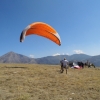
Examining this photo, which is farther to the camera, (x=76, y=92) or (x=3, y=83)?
(x=3, y=83)

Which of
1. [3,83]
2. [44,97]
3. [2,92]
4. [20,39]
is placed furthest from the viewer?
[20,39]

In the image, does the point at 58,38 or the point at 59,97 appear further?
the point at 58,38

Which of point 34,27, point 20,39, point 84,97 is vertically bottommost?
point 84,97

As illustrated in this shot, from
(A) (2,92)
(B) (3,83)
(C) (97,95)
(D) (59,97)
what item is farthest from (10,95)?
(C) (97,95)

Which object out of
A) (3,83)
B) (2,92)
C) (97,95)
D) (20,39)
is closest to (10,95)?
(2,92)

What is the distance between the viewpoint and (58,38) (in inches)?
901

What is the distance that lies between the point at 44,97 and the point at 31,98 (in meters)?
0.85

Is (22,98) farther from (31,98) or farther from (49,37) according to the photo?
(49,37)

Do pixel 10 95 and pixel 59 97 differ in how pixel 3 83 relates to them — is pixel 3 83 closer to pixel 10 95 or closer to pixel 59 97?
pixel 10 95

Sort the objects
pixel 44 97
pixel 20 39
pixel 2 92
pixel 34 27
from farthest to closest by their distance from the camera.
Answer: pixel 34 27 → pixel 20 39 → pixel 2 92 → pixel 44 97

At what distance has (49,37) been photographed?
23344 mm

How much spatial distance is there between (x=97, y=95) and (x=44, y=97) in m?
3.59

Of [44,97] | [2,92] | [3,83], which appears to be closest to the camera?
[44,97]

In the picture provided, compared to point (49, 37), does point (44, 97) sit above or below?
below
